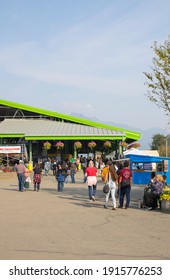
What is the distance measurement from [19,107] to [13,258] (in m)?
34.6

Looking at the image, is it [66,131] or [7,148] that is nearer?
[7,148]

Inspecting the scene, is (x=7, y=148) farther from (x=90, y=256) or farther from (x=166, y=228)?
(x=90, y=256)

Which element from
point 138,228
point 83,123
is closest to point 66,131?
point 83,123

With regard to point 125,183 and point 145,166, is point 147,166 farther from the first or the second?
point 125,183

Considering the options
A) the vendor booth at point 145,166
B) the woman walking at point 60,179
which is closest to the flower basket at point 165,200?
the woman walking at point 60,179

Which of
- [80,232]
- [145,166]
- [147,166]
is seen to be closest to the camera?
[80,232]

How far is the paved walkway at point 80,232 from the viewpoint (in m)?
6.85

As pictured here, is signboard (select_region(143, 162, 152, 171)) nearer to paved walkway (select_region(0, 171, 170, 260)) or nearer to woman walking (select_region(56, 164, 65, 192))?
woman walking (select_region(56, 164, 65, 192))

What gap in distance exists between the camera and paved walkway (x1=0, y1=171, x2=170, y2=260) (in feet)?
22.5

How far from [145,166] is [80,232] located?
548 inches

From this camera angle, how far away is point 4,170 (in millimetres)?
32125

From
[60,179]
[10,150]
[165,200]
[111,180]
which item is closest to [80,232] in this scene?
[165,200]

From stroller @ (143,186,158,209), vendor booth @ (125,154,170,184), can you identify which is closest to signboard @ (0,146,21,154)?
vendor booth @ (125,154,170,184)

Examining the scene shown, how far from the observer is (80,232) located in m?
8.73
